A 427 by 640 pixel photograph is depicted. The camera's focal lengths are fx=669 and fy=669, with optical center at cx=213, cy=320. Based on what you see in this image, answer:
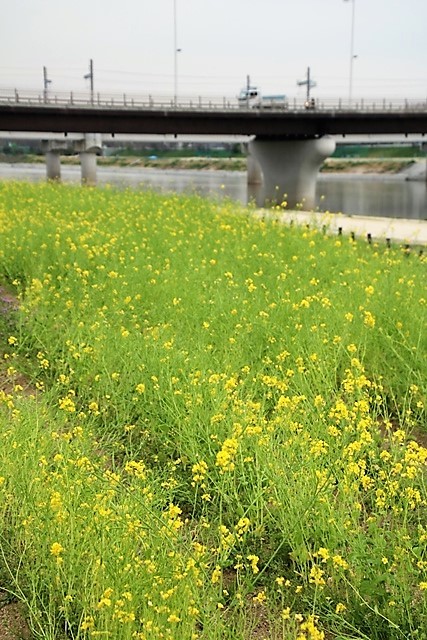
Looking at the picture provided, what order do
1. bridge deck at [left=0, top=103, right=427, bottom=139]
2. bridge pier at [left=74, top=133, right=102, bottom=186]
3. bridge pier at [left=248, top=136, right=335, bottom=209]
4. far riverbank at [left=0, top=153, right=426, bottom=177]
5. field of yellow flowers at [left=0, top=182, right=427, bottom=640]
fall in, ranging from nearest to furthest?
1. field of yellow flowers at [left=0, top=182, right=427, bottom=640]
2. bridge deck at [left=0, top=103, right=427, bottom=139]
3. bridge pier at [left=248, top=136, right=335, bottom=209]
4. bridge pier at [left=74, top=133, right=102, bottom=186]
5. far riverbank at [left=0, top=153, right=426, bottom=177]

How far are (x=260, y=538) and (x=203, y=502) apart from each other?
0.49m

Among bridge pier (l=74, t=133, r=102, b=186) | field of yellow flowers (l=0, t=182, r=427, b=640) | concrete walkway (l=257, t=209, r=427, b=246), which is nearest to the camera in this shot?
field of yellow flowers (l=0, t=182, r=427, b=640)

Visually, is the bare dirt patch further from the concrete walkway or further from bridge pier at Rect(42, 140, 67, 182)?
bridge pier at Rect(42, 140, 67, 182)

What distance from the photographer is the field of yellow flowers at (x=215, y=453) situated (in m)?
3.47

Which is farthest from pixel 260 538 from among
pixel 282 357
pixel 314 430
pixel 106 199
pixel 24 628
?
pixel 106 199

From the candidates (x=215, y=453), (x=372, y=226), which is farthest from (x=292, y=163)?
(x=215, y=453)

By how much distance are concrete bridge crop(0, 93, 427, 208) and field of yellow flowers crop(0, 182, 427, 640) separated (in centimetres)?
3232

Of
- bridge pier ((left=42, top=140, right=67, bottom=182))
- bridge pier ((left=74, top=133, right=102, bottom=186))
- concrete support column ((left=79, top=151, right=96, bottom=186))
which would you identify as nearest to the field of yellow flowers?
bridge pier ((left=74, top=133, right=102, bottom=186))

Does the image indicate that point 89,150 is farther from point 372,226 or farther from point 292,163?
point 372,226

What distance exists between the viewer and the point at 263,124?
44.8 metres

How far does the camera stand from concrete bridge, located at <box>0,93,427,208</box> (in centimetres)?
4006

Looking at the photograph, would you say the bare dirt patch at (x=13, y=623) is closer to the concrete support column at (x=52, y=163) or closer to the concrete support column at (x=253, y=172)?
the concrete support column at (x=52, y=163)

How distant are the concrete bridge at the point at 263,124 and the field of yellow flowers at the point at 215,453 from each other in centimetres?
3232

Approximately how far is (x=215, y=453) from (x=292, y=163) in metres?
46.7
